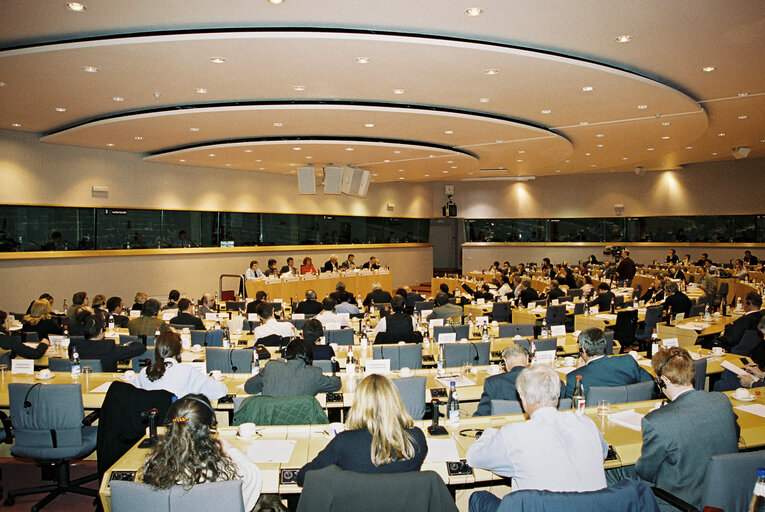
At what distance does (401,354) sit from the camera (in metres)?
6.58

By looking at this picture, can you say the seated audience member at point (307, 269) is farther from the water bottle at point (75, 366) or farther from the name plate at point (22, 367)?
the name plate at point (22, 367)

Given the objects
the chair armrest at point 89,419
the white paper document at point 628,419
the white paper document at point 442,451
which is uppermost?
the white paper document at point 628,419

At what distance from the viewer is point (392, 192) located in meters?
23.6

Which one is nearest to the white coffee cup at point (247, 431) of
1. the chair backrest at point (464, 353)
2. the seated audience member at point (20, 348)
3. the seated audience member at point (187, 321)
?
the chair backrest at point (464, 353)

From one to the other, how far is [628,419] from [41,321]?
25.7ft

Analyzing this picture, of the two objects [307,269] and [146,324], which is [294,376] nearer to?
[146,324]

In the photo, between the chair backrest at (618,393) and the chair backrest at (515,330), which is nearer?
the chair backrest at (618,393)

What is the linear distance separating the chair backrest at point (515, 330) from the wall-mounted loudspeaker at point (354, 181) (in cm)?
923

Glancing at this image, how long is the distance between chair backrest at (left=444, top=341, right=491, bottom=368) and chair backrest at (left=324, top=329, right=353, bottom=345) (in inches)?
64.2

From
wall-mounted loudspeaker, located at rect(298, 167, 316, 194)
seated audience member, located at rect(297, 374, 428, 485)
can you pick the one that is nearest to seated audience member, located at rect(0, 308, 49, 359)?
seated audience member, located at rect(297, 374, 428, 485)

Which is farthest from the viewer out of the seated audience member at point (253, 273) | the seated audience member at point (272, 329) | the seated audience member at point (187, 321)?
the seated audience member at point (253, 273)

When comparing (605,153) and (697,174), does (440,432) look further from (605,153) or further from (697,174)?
(697,174)

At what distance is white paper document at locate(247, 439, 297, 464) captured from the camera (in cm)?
353

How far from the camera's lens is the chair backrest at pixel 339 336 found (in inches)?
306
